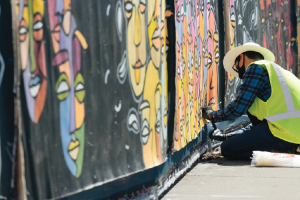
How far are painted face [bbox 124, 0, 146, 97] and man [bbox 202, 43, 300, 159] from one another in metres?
1.73

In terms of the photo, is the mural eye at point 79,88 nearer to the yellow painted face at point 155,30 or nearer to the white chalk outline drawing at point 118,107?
the white chalk outline drawing at point 118,107

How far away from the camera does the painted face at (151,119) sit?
337 cm

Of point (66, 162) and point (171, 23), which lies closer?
point (66, 162)

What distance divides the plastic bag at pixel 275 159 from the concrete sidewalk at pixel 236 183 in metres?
0.06

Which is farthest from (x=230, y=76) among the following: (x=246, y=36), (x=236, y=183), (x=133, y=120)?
(x=133, y=120)

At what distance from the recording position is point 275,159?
15.1 ft

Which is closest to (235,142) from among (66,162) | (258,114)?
(258,114)

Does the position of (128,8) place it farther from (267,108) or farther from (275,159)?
(275,159)

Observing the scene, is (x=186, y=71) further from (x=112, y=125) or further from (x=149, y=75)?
(x=112, y=125)

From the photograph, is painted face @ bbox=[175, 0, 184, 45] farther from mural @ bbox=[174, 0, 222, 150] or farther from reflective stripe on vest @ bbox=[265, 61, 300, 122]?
reflective stripe on vest @ bbox=[265, 61, 300, 122]

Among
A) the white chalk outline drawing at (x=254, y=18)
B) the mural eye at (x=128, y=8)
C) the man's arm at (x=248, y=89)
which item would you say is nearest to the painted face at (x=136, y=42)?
Result: the mural eye at (x=128, y=8)

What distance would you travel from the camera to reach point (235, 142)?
5109mm

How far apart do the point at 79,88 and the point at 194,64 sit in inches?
96.2

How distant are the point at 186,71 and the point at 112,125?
1696 mm
